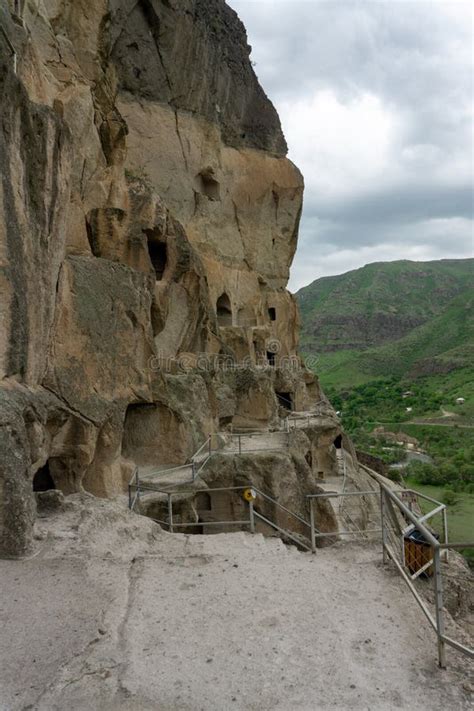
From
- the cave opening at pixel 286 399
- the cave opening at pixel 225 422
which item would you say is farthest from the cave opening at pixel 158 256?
the cave opening at pixel 286 399

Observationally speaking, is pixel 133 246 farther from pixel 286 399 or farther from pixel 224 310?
pixel 224 310

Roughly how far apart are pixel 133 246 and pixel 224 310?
1616cm

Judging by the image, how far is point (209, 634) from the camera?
4027mm

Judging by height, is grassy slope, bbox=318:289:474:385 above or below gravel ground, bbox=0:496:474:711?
above

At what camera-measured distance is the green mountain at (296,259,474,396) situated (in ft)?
329

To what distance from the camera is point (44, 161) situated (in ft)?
25.3

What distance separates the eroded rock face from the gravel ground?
106 centimetres

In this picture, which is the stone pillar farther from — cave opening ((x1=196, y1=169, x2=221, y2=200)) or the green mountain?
the green mountain

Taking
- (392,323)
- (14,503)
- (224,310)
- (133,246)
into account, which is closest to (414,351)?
(392,323)

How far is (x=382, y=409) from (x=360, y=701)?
262 ft

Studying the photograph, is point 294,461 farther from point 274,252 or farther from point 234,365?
point 274,252

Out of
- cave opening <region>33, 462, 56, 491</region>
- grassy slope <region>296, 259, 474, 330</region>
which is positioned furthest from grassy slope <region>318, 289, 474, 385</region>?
cave opening <region>33, 462, 56, 491</region>

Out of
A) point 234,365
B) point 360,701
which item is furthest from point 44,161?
point 234,365

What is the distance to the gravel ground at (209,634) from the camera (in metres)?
3.31
